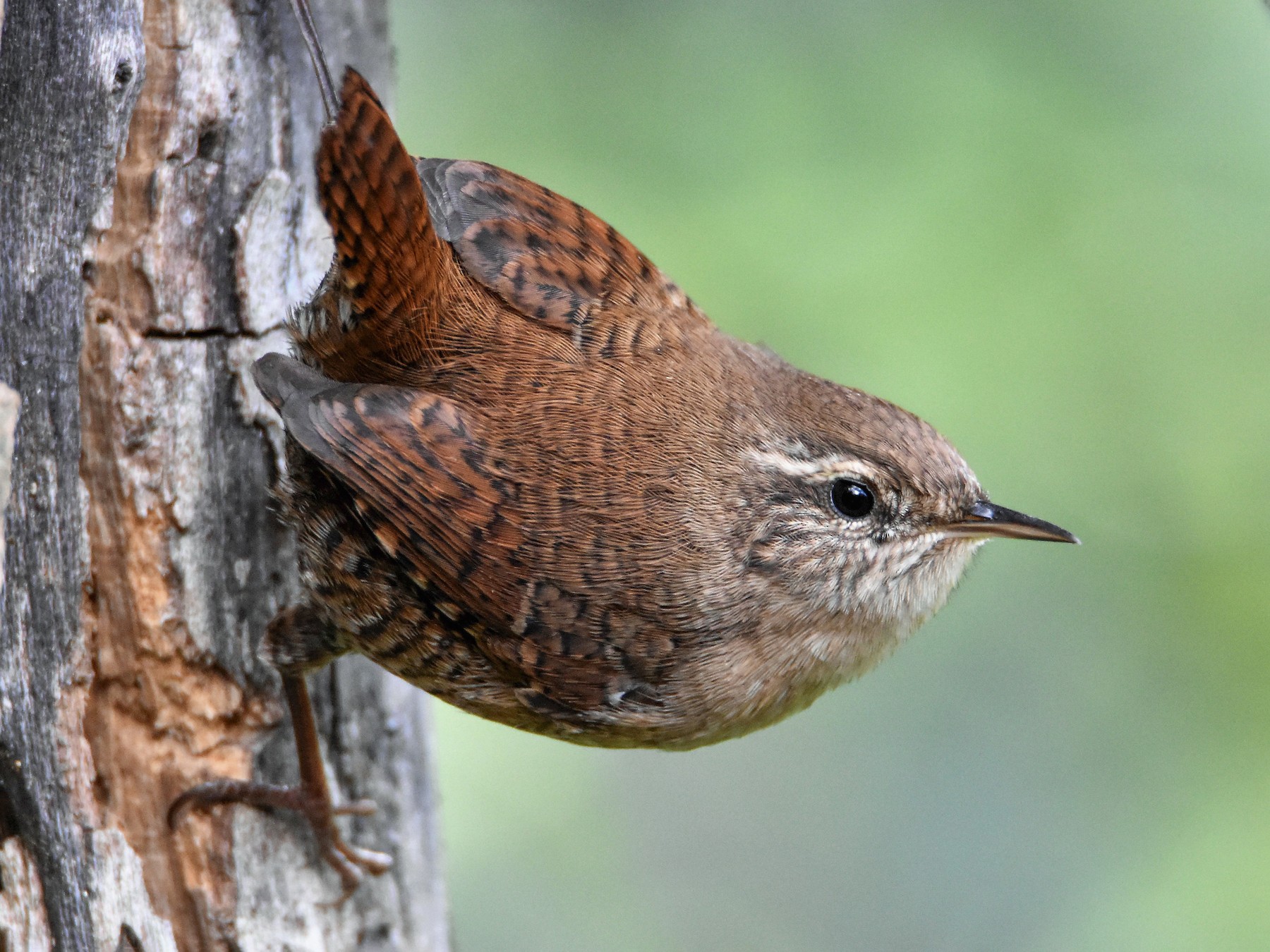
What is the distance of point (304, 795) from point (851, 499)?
141cm

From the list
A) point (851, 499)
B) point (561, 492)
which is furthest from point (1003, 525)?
point (561, 492)

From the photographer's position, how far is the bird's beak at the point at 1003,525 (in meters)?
2.44

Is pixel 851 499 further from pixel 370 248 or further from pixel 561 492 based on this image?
pixel 370 248

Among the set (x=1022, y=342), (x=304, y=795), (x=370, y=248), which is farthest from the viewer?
(x=1022, y=342)

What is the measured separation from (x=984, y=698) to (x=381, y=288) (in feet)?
7.69

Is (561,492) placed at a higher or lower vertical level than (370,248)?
lower

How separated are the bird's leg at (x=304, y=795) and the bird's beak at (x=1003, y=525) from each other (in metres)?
1.51

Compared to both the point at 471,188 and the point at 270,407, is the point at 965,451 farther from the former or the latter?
the point at 270,407

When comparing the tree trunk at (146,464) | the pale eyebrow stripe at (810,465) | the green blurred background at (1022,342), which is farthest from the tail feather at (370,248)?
the green blurred background at (1022,342)

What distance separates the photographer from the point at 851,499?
2.46 meters

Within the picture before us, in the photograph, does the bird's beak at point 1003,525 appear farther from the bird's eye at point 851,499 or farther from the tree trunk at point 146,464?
the tree trunk at point 146,464

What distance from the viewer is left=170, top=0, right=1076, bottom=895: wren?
2.29m

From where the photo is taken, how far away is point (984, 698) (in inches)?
145

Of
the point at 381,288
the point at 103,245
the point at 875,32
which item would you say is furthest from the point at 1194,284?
the point at 103,245
